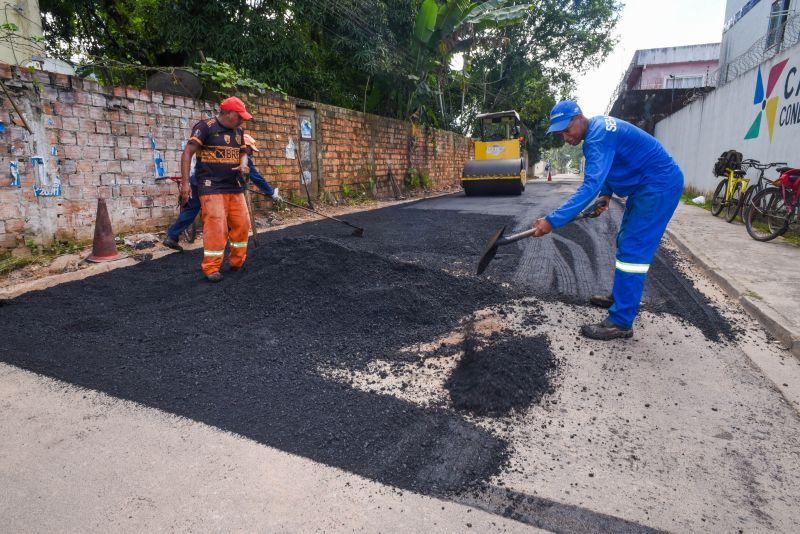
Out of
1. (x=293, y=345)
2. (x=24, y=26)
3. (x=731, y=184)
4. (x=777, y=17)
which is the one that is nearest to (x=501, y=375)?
(x=293, y=345)

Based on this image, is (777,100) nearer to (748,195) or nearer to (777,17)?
(748,195)

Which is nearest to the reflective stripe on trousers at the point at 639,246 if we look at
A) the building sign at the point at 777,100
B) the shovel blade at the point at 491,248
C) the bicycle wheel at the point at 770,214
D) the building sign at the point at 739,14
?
the shovel blade at the point at 491,248

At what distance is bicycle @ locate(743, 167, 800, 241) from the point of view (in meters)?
5.91

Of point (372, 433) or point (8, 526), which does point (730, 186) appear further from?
point (8, 526)

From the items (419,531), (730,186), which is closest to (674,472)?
(419,531)

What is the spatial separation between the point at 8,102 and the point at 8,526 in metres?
4.95

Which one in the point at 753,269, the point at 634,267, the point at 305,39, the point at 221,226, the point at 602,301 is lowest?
the point at 602,301

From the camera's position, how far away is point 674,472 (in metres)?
1.84

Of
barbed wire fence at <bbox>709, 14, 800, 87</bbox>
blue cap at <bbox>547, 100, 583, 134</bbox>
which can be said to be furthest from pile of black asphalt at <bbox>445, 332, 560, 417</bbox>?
barbed wire fence at <bbox>709, 14, 800, 87</bbox>

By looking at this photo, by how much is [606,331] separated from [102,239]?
520 centimetres

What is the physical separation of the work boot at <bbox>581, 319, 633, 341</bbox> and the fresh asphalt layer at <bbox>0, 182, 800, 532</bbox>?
0.22ft

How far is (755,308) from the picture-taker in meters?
3.59

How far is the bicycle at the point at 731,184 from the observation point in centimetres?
787

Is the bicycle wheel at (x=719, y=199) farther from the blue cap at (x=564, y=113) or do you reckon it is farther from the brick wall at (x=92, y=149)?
the brick wall at (x=92, y=149)
